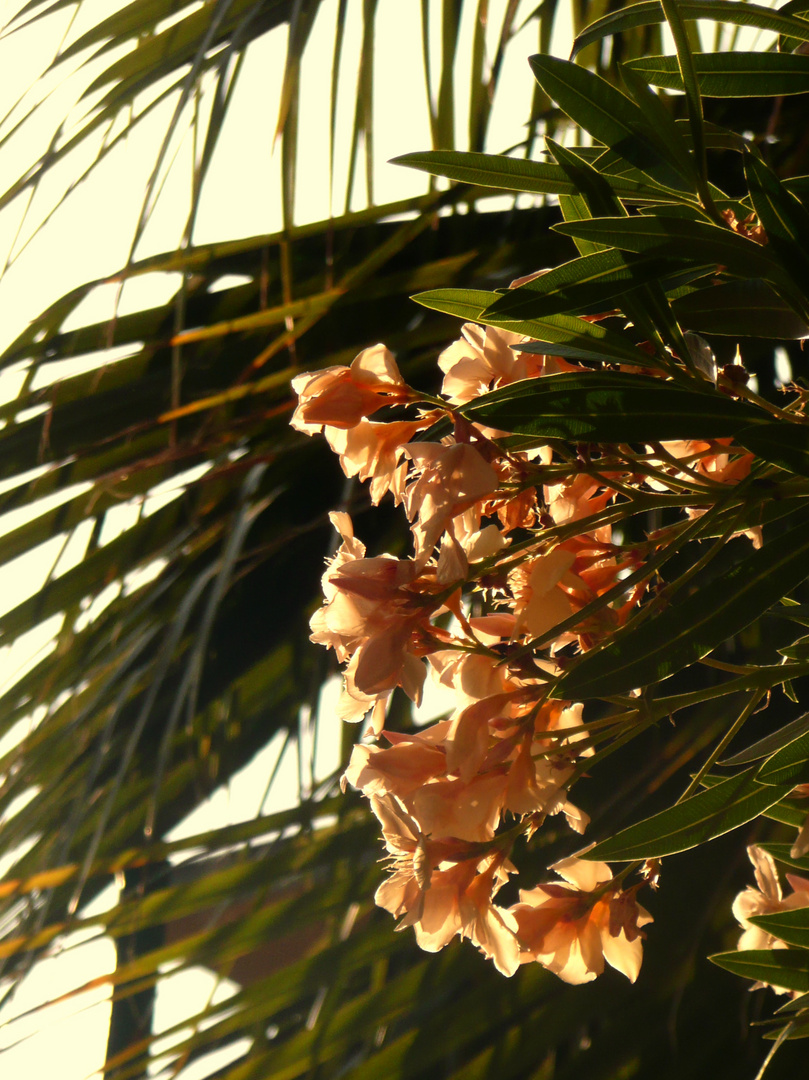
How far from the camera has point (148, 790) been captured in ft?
2.30

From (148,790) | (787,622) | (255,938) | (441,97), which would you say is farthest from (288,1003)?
(441,97)

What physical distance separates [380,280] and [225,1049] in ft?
1.70

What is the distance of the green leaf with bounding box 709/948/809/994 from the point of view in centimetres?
36

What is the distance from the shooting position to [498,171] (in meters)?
0.32

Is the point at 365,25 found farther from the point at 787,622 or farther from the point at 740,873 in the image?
the point at 740,873

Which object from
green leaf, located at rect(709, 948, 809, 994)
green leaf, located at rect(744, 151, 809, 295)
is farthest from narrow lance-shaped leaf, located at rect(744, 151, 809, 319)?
green leaf, located at rect(709, 948, 809, 994)

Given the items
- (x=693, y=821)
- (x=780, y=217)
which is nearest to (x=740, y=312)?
(x=780, y=217)

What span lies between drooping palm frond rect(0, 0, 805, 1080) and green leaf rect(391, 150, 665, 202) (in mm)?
279

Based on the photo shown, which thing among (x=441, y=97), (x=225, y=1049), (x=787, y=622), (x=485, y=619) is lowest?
(x=225, y=1049)

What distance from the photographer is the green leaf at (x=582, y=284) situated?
0.29m

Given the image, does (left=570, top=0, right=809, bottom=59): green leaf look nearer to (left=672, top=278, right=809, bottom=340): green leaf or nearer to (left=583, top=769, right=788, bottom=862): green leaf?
(left=672, top=278, right=809, bottom=340): green leaf

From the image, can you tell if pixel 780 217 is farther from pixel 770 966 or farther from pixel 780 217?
pixel 770 966

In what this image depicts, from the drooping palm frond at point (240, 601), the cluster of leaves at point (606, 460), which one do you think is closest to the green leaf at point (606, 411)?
the cluster of leaves at point (606, 460)

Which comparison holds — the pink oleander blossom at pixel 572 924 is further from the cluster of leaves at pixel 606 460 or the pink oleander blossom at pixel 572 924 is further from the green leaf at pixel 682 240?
the green leaf at pixel 682 240
